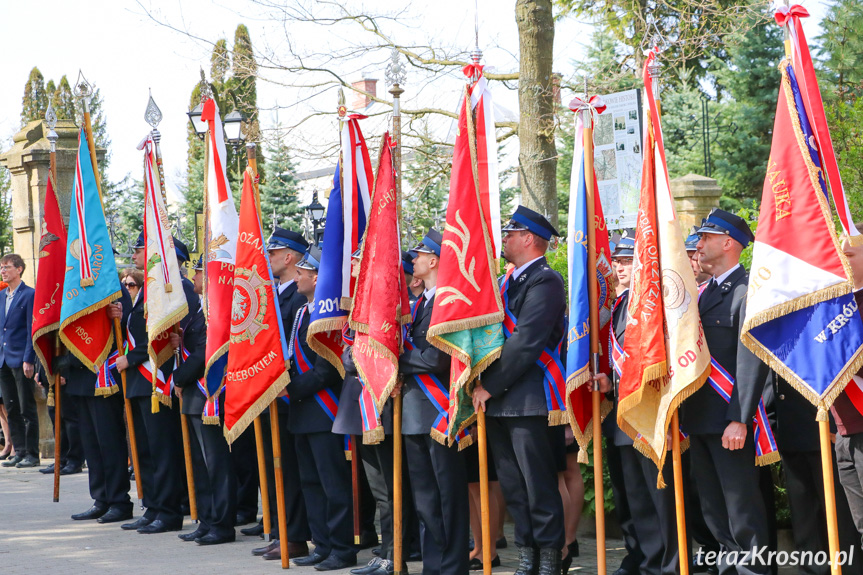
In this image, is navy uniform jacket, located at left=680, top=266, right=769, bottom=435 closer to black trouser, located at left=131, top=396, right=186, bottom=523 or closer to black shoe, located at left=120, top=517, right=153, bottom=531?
black trouser, located at left=131, top=396, right=186, bottom=523

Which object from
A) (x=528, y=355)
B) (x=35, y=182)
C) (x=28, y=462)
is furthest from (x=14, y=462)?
(x=528, y=355)

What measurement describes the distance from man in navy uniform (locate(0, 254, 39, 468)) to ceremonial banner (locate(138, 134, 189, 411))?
3.65 metres

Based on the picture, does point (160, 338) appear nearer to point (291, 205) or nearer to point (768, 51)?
point (291, 205)

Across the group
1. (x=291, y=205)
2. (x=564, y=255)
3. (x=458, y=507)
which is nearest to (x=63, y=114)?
(x=291, y=205)

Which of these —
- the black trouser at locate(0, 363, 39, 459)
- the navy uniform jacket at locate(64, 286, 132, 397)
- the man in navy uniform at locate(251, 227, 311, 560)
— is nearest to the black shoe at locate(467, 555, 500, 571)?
the man in navy uniform at locate(251, 227, 311, 560)

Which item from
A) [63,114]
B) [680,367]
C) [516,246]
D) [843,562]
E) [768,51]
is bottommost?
[843,562]

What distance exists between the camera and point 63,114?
33438 millimetres

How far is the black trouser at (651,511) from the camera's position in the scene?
5.29 meters

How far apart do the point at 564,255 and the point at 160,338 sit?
340cm

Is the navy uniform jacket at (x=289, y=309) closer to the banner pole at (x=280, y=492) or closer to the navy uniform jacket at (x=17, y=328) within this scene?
the banner pole at (x=280, y=492)

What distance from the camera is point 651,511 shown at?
5.45 meters

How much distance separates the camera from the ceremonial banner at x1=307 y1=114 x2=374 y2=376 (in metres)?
6.40

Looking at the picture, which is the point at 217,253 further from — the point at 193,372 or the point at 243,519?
the point at 243,519

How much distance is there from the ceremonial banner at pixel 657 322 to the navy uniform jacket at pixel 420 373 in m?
1.17
